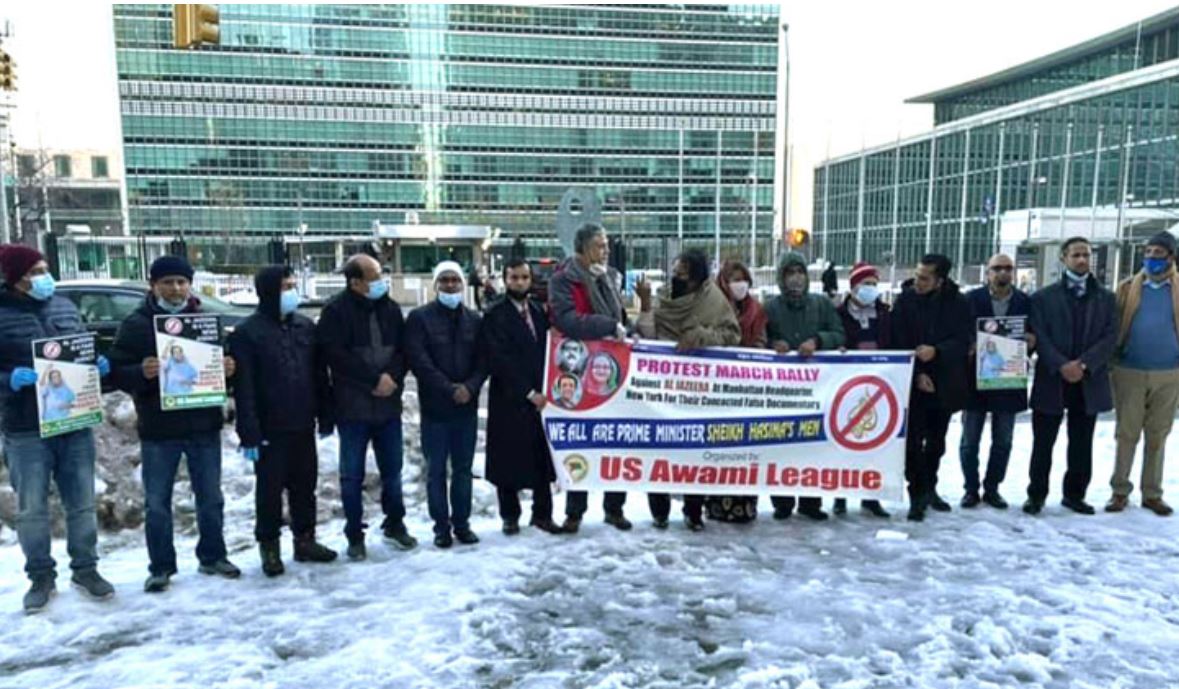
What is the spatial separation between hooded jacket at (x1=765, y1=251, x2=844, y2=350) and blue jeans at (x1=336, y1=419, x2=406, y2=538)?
288 cm

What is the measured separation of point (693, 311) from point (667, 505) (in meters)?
1.47

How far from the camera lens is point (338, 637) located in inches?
168

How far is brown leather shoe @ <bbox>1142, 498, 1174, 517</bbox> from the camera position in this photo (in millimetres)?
6254

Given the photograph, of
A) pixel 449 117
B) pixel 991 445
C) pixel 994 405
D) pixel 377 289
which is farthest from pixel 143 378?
pixel 449 117

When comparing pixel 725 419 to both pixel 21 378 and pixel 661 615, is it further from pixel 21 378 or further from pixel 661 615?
pixel 21 378

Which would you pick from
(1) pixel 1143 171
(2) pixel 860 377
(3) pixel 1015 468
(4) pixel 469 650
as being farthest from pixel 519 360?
(1) pixel 1143 171

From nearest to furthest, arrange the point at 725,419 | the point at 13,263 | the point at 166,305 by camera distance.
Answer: the point at 13,263 → the point at 166,305 → the point at 725,419

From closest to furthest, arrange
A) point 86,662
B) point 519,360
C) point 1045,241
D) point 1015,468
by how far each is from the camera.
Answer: point 86,662, point 519,360, point 1015,468, point 1045,241

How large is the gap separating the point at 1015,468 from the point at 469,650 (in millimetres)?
6330

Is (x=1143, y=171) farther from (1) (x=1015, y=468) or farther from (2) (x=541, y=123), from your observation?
(2) (x=541, y=123)

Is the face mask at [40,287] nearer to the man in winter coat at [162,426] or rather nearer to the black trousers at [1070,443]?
the man in winter coat at [162,426]

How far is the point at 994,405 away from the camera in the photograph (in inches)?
245

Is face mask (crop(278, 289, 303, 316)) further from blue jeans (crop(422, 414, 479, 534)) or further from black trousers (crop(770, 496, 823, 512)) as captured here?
black trousers (crop(770, 496, 823, 512))

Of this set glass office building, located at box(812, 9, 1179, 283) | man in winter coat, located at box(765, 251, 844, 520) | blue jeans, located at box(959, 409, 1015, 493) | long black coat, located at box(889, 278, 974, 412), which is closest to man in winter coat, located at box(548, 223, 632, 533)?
man in winter coat, located at box(765, 251, 844, 520)
